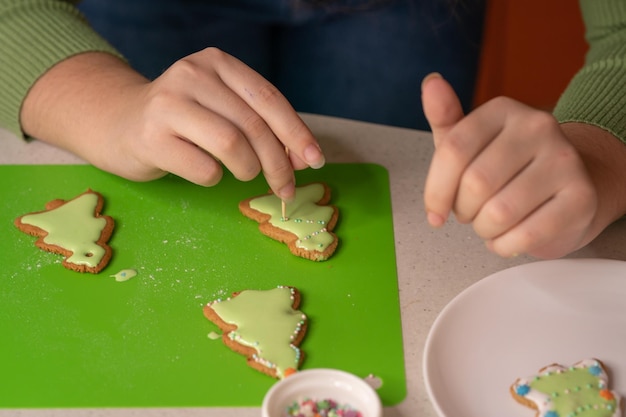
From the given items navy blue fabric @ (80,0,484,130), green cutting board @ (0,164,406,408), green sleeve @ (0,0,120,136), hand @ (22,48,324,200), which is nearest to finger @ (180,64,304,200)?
hand @ (22,48,324,200)

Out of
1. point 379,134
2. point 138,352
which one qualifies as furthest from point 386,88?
point 138,352

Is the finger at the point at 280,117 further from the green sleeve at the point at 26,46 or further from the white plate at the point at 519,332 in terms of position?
the green sleeve at the point at 26,46

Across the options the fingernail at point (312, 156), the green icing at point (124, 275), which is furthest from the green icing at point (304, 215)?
the green icing at point (124, 275)

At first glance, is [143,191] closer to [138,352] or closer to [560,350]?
[138,352]

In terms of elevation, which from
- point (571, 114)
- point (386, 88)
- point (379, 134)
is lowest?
point (386, 88)

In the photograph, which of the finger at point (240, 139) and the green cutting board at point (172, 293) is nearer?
the green cutting board at point (172, 293)

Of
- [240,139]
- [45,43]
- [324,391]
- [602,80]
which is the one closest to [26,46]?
[45,43]

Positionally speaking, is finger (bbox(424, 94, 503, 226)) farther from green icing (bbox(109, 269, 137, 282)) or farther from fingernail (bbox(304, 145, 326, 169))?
green icing (bbox(109, 269, 137, 282))
